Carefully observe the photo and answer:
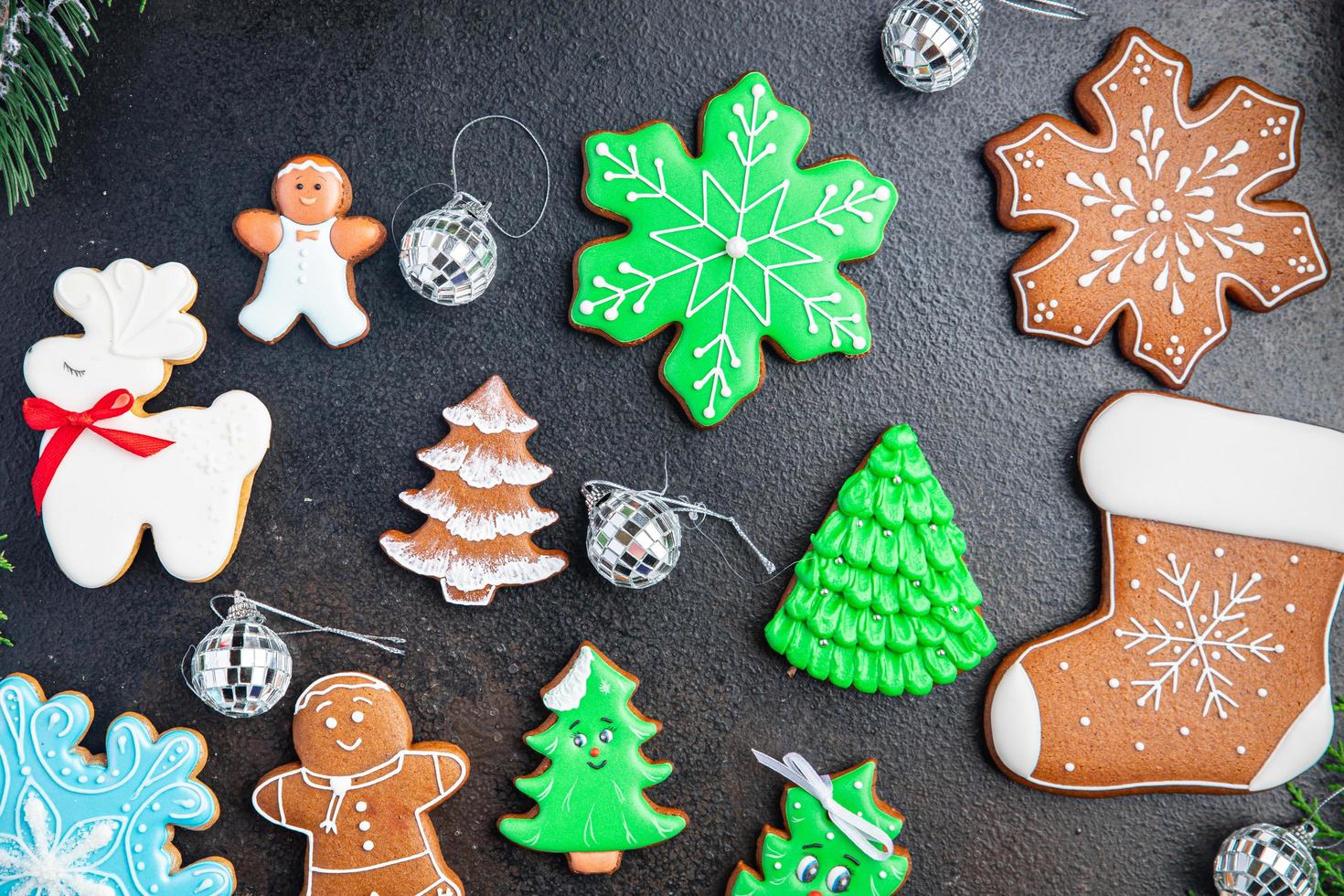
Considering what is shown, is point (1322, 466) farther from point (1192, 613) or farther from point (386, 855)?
point (386, 855)

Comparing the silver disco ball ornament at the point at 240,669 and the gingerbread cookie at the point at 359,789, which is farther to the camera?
the gingerbread cookie at the point at 359,789

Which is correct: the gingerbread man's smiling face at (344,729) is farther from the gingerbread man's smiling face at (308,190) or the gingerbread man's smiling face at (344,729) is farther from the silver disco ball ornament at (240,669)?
the gingerbread man's smiling face at (308,190)

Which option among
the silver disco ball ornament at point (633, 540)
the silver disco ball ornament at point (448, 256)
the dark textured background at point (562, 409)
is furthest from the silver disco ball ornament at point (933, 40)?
the silver disco ball ornament at point (633, 540)

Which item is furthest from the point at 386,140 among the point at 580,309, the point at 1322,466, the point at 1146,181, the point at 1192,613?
the point at 1322,466

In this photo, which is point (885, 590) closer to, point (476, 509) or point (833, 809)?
point (833, 809)

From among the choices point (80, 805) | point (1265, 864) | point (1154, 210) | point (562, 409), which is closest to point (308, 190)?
point (562, 409)

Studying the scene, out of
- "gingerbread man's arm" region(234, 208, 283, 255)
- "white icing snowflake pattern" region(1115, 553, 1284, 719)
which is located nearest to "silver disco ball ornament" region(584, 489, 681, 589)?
"gingerbread man's arm" region(234, 208, 283, 255)
